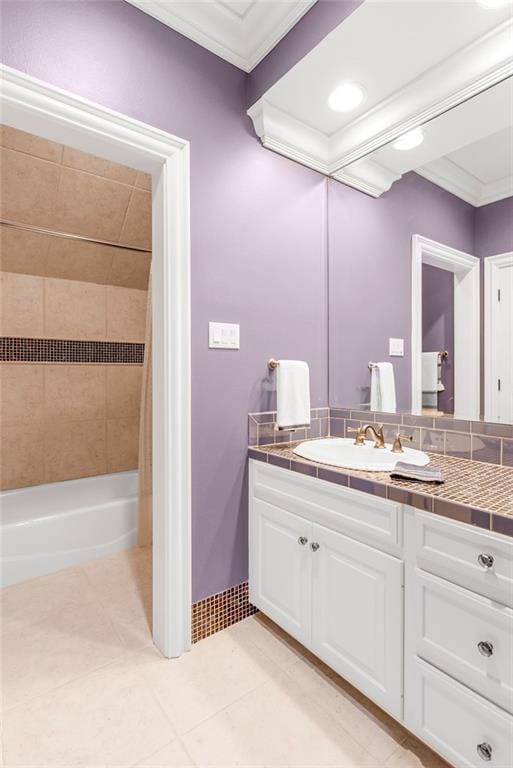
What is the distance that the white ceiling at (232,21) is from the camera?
1.43 m

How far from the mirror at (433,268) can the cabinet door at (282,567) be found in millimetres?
715

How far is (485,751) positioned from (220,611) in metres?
1.03

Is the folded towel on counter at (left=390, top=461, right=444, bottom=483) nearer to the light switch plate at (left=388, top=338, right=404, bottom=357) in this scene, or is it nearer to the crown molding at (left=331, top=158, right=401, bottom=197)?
the light switch plate at (left=388, top=338, right=404, bottom=357)

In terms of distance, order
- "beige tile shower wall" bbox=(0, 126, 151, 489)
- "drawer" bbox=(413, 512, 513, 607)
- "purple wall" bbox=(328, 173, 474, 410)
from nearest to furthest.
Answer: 1. "drawer" bbox=(413, 512, 513, 607)
2. "purple wall" bbox=(328, 173, 474, 410)
3. "beige tile shower wall" bbox=(0, 126, 151, 489)

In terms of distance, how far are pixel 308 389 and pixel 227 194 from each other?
0.94 metres

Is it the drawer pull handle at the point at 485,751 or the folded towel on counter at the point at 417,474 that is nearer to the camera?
the drawer pull handle at the point at 485,751

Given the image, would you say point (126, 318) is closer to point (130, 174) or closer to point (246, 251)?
point (130, 174)

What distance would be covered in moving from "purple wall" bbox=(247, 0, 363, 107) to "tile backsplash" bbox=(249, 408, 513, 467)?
143 cm

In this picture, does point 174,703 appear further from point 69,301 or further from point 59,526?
point 69,301

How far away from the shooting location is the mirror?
1.38 metres

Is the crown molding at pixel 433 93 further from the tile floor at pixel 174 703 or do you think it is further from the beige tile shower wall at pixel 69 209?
the tile floor at pixel 174 703

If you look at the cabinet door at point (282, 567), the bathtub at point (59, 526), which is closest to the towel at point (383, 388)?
the cabinet door at point (282, 567)

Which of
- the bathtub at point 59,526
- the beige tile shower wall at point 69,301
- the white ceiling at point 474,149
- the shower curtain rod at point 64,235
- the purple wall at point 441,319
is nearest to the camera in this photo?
the white ceiling at point 474,149

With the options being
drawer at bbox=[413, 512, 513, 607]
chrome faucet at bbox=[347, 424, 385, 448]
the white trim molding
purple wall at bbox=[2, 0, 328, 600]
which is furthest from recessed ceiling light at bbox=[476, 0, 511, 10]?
drawer at bbox=[413, 512, 513, 607]
